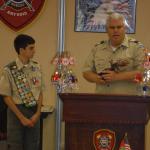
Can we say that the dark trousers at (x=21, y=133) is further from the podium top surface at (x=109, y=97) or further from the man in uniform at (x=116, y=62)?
the podium top surface at (x=109, y=97)

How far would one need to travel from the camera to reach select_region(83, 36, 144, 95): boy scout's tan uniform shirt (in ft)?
8.48

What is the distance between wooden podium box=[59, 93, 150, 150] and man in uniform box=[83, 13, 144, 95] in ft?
1.27

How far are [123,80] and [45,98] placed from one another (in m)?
1.88

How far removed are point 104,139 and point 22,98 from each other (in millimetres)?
1079

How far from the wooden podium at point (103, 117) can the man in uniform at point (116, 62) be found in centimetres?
39

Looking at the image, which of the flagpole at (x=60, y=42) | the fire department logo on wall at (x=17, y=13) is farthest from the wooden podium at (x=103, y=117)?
the fire department logo on wall at (x=17, y=13)

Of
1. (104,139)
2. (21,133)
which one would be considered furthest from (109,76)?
(21,133)

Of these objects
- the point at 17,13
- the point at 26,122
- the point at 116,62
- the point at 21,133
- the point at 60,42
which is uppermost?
the point at 17,13

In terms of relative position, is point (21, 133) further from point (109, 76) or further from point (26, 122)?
point (109, 76)

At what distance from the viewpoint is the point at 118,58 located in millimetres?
2672

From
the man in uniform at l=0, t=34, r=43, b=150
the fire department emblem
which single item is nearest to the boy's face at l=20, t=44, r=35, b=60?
the man in uniform at l=0, t=34, r=43, b=150

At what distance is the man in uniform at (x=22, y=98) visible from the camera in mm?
2932

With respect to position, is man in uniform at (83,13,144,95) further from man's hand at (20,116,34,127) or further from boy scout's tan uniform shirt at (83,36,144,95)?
man's hand at (20,116,34,127)

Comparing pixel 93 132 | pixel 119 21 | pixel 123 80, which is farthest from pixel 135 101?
pixel 119 21
